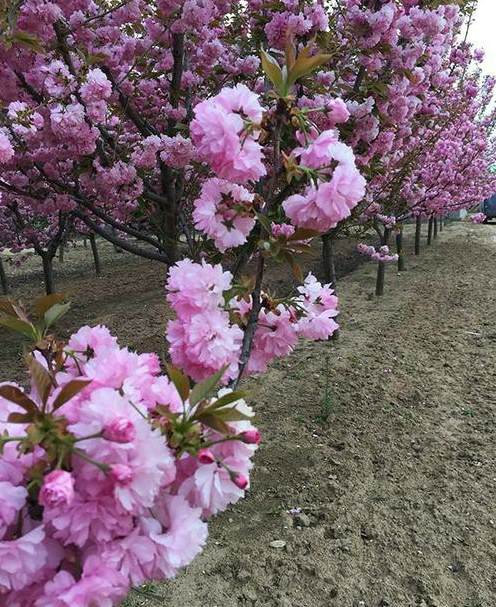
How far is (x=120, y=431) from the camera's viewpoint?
0.73 m

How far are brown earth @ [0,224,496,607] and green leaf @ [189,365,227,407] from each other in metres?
0.80

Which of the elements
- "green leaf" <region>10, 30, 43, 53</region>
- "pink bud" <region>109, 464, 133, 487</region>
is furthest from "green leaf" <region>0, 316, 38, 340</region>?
"green leaf" <region>10, 30, 43, 53</region>

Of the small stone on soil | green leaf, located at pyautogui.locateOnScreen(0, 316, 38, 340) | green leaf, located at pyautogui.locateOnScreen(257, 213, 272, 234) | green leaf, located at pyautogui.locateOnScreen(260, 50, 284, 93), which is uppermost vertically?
green leaf, located at pyautogui.locateOnScreen(260, 50, 284, 93)

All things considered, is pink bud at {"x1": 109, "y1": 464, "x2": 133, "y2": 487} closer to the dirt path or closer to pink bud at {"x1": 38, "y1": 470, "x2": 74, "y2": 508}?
pink bud at {"x1": 38, "y1": 470, "x2": 74, "y2": 508}

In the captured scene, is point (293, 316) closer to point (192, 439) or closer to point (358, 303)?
point (192, 439)

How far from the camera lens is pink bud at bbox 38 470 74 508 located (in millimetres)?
685

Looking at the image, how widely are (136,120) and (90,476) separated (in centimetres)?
308

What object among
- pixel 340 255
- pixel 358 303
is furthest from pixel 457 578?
pixel 340 255

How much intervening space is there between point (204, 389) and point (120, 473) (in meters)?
0.21

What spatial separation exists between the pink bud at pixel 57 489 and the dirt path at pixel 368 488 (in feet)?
1.25

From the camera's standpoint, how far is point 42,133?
118 inches

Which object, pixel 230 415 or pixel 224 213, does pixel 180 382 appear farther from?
pixel 224 213

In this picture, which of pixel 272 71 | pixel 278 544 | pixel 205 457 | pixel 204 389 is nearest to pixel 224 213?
pixel 272 71

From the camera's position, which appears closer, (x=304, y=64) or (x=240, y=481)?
(x=240, y=481)
